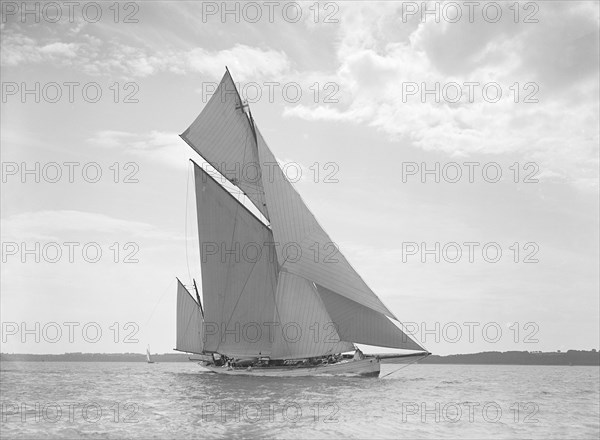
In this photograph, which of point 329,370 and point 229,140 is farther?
point 229,140

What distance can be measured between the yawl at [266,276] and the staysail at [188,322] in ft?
29.0

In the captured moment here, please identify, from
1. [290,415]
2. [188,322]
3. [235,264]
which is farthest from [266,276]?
[290,415]

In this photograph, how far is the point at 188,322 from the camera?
64.1 meters

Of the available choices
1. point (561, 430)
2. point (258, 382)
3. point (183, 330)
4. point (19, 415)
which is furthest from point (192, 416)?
point (183, 330)

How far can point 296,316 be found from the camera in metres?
48.3

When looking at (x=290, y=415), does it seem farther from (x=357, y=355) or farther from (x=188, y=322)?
(x=188, y=322)

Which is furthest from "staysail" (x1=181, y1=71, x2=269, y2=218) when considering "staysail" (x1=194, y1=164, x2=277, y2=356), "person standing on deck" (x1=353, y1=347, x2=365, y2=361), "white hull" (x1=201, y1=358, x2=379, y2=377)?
"person standing on deck" (x1=353, y1=347, x2=365, y2=361)

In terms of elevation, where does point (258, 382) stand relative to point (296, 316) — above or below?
below

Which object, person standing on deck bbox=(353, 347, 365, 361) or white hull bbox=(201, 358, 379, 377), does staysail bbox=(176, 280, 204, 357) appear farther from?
person standing on deck bbox=(353, 347, 365, 361)

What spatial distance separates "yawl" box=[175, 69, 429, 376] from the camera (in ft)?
153

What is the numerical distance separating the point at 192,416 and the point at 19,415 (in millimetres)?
6655

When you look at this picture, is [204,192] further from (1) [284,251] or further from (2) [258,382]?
(2) [258,382]

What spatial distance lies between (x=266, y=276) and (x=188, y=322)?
1676cm

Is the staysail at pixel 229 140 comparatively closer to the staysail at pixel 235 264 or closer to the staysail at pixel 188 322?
the staysail at pixel 235 264
